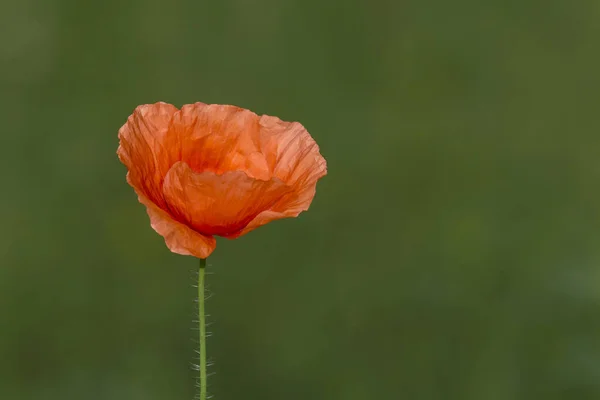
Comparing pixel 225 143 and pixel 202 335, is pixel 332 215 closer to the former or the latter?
pixel 225 143

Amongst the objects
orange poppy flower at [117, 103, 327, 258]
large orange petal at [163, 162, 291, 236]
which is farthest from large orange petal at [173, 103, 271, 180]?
large orange petal at [163, 162, 291, 236]

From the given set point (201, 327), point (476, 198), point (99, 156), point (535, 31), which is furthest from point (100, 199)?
point (201, 327)

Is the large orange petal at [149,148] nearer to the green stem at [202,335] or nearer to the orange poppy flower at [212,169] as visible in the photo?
the orange poppy flower at [212,169]

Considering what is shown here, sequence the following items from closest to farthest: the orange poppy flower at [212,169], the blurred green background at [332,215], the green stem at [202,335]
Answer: the green stem at [202,335]
the orange poppy flower at [212,169]
the blurred green background at [332,215]

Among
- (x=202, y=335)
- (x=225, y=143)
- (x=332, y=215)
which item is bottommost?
(x=332, y=215)

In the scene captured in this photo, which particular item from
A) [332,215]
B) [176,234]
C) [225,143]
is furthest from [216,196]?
[332,215]

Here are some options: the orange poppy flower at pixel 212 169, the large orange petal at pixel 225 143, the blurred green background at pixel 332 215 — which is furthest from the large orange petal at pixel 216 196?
the blurred green background at pixel 332 215
